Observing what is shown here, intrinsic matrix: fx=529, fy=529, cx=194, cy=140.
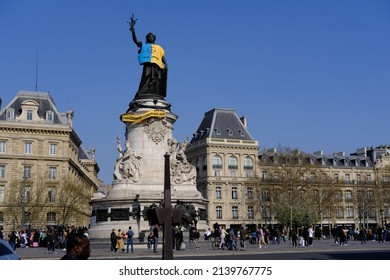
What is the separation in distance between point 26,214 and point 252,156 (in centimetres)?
4015

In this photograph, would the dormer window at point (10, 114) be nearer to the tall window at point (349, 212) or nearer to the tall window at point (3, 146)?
the tall window at point (3, 146)

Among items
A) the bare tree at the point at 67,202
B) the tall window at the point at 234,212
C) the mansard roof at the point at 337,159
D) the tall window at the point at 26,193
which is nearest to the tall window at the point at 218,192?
the tall window at the point at 234,212

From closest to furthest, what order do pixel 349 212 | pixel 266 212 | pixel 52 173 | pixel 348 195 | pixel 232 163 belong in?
pixel 52 173 < pixel 266 212 < pixel 232 163 < pixel 349 212 < pixel 348 195

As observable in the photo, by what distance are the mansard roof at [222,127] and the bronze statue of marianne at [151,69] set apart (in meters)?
46.9

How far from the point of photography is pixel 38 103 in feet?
237

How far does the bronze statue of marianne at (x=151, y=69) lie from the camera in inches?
1518

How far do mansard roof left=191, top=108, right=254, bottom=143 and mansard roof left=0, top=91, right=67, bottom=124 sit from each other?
25.1 m

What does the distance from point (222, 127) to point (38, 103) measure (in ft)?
100.0

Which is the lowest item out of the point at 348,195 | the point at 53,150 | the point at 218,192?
the point at 348,195

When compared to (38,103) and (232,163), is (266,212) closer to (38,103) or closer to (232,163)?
(232,163)

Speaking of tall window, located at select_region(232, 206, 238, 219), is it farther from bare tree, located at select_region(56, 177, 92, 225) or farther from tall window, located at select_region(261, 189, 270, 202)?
bare tree, located at select_region(56, 177, 92, 225)

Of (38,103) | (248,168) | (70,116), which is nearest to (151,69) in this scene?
(38,103)

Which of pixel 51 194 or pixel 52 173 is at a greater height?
pixel 52 173
